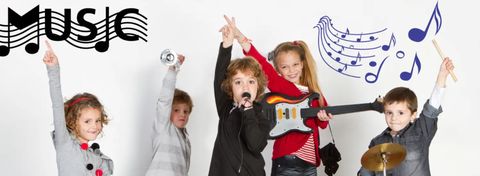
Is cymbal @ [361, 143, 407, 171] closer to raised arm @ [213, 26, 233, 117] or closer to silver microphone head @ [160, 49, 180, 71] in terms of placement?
raised arm @ [213, 26, 233, 117]

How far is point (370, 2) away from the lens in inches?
159

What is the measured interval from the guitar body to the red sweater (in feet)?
0.12

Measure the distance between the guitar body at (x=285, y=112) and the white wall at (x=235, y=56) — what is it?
79cm

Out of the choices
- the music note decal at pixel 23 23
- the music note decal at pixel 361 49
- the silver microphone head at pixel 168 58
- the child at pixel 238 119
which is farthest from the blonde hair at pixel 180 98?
the music note decal at pixel 361 49

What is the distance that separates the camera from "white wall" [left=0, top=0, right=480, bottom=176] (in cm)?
366

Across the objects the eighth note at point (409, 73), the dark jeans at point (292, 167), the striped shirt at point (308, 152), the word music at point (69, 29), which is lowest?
the dark jeans at point (292, 167)

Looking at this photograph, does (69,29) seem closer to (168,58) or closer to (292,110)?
(168,58)

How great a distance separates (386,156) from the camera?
259cm

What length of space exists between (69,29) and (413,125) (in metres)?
2.41

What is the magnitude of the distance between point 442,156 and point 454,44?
34.0 inches

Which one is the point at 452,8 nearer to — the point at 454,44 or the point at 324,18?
the point at 454,44

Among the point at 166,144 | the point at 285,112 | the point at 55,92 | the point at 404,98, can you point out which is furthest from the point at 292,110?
the point at 55,92

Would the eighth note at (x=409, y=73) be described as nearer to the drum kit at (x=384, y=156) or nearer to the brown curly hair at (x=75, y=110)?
the drum kit at (x=384, y=156)

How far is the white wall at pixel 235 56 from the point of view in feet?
12.0
